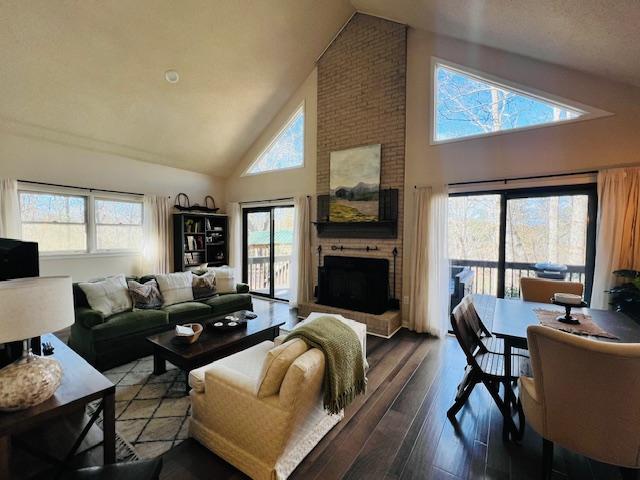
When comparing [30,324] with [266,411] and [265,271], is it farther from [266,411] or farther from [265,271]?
[265,271]

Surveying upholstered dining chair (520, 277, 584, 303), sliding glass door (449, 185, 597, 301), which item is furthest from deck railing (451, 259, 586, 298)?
upholstered dining chair (520, 277, 584, 303)

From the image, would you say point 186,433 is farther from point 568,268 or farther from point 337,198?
point 568,268

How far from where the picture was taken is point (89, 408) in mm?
2396

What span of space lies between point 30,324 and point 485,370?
266 centimetres

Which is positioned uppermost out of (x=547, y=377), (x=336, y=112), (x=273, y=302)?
(x=336, y=112)

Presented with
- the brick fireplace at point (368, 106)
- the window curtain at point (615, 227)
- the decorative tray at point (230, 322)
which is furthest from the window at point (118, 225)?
the window curtain at point (615, 227)

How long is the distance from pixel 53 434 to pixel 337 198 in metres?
4.23

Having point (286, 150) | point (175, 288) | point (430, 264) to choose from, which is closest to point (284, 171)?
point (286, 150)

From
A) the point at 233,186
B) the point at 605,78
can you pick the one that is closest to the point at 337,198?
the point at 233,186

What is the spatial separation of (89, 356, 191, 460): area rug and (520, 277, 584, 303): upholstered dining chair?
340 cm

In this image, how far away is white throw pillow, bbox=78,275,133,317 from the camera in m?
Result: 3.24

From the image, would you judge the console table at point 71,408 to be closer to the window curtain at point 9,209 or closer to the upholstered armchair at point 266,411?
the upholstered armchair at point 266,411

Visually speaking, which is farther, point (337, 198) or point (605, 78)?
point (337, 198)

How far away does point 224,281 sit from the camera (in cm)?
466
